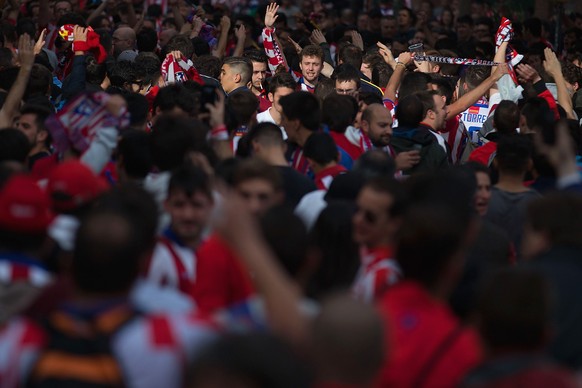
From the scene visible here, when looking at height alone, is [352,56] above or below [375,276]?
below

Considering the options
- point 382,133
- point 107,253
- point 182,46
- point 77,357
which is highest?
point 107,253

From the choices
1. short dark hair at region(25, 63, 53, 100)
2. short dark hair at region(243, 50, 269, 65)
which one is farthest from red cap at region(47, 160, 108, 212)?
Result: short dark hair at region(243, 50, 269, 65)

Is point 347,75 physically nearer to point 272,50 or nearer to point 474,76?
point 474,76

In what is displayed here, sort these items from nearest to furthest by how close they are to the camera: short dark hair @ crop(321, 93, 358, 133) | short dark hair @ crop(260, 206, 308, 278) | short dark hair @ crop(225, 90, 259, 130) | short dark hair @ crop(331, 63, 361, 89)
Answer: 1. short dark hair @ crop(260, 206, 308, 278)
2. short dark hair @ crop(321, 93, 358, 133)
3. short dark hair @ crop(225, 90, 259, 130)
4. short dark hair @ crop(331, 63, 361, 89)

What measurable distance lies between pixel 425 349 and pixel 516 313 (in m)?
0.38

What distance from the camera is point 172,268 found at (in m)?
5.05

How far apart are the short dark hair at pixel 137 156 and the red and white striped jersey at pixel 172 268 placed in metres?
1.27

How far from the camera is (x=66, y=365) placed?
11.1 ft

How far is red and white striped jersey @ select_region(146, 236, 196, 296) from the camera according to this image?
16.4 feet

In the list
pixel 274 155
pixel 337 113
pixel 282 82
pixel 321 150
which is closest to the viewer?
pixel 274 155

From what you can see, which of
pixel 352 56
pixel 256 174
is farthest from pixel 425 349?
pixel 352 56

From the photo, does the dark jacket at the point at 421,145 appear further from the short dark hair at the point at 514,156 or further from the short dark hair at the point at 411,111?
the short dark hair at the point at 514,156

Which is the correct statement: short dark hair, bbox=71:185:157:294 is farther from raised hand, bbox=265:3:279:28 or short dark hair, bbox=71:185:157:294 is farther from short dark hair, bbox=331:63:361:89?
raised hand, bbox=265:3:279:28

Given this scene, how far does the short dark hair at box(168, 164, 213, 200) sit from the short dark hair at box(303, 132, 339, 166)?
1.80 m
